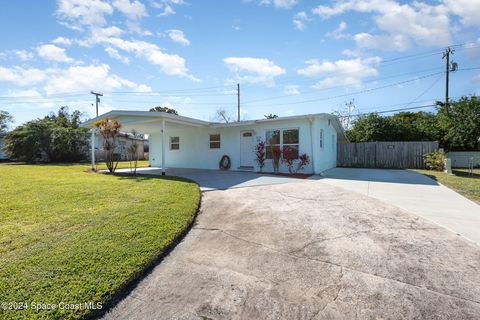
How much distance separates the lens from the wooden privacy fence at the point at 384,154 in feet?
50.4

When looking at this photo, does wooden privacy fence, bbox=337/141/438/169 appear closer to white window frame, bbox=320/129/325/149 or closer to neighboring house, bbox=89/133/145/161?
white window frame, bbox=320/129/325/149

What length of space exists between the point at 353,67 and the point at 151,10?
53.0 ft

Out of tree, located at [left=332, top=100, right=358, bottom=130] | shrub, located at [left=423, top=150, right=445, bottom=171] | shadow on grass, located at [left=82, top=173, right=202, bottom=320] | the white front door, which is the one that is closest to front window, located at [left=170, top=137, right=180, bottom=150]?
the white front door

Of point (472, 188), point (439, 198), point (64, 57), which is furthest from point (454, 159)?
point (64, 57)

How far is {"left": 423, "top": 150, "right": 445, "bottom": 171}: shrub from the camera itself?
13.7 m

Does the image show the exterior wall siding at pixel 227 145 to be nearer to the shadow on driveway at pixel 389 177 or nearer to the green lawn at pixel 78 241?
the shadow on driveway at pixel 389 177

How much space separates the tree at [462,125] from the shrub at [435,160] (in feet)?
12.4

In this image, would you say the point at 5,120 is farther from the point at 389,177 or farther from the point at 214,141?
the point at 389,177

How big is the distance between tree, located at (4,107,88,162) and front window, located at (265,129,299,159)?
52.0 ft

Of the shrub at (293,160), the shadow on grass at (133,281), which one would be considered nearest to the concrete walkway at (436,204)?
the shrub at (293,160)

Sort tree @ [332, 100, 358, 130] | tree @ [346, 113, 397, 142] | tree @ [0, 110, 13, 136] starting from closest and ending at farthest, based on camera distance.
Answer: tree @ [346, 113, 397, 142] → tree @ [332, 100, 358, 130] → tree @ [0, 110, 13, 136]

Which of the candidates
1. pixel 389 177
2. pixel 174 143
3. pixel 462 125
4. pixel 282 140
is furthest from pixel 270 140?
pixel 462 125

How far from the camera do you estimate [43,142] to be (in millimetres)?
20188

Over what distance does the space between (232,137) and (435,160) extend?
37.5ft
